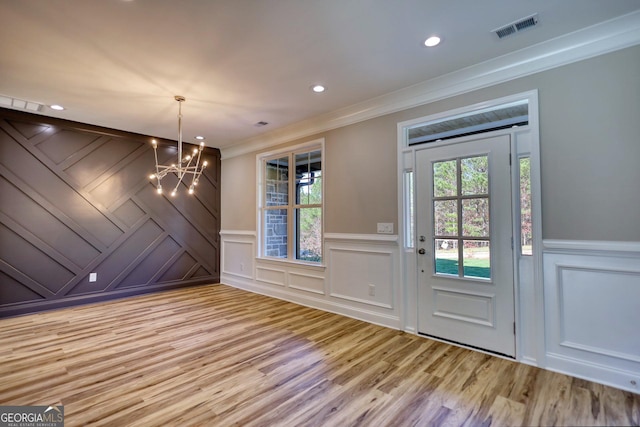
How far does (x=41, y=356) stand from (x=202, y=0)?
335 cm

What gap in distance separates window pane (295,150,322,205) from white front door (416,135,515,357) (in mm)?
1577

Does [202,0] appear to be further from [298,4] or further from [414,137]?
[414,137]

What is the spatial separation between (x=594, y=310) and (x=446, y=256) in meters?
1.17

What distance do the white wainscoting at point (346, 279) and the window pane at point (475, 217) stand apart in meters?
0.77

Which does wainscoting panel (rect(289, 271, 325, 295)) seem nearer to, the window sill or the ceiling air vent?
the window sill

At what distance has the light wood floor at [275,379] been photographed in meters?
1.91

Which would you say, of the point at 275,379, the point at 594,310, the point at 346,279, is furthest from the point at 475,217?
the point at 275,379

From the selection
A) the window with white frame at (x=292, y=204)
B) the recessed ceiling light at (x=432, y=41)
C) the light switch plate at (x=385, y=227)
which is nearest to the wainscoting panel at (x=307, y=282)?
the window with white frame at (x=292, y=204)

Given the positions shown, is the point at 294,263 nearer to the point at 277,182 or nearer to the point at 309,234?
the point at 309,234

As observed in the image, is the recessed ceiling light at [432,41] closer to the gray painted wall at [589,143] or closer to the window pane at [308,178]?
the gray painted wall at [589,143]

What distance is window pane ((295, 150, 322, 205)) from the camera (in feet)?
14.5

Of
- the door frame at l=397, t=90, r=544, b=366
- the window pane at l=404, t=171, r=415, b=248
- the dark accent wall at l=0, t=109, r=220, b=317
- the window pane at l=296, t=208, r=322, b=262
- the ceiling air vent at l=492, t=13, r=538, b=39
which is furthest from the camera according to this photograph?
the window pane at l=296, t=208, r=322, b=262

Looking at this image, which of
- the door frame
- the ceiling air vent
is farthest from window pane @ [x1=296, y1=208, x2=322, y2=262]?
the ceiling air vent

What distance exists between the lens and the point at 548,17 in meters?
2.14
